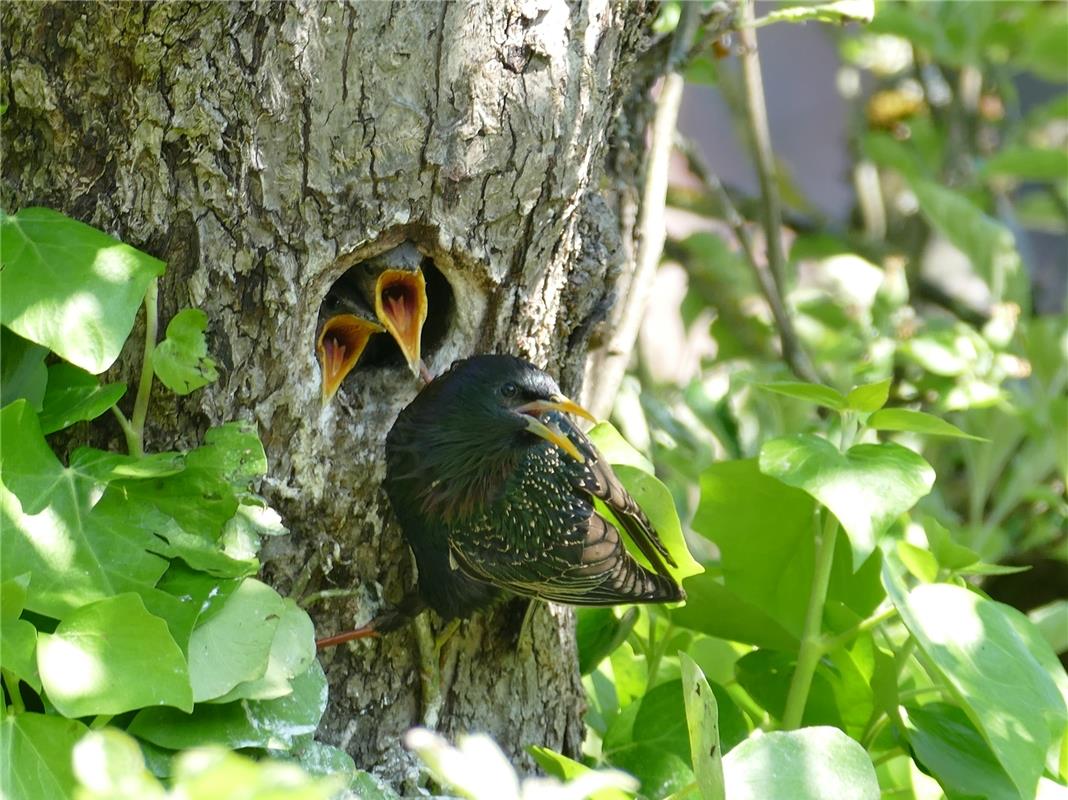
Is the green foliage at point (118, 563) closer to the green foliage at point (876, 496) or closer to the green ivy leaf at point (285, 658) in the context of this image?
the green ivy leaf at point (285, 658)

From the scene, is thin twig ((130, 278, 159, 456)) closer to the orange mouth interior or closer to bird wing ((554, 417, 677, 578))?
the orange mouth interior

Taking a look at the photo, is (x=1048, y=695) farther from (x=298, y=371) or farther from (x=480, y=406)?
(x=298, y=371)

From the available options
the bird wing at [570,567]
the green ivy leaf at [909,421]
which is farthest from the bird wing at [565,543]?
the green ivy leaf at [909,421]

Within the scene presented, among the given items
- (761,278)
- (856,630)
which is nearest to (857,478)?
(856,630)

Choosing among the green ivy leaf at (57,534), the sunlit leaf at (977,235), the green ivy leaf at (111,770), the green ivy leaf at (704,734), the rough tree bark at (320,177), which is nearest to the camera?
the green ivy leaf at (111,770)

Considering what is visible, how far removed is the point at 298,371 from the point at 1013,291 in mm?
2049

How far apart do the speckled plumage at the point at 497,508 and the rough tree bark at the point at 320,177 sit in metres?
0.07

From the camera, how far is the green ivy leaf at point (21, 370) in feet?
4.70

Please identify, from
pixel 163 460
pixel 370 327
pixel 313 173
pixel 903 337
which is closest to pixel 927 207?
pixel 903 337

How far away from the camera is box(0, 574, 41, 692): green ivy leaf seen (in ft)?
4.02

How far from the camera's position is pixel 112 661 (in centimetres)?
124

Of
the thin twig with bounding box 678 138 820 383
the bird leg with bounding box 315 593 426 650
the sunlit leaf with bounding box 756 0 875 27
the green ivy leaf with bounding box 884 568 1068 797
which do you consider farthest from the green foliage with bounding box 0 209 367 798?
the thin twig with bounding box 678 138 820 383

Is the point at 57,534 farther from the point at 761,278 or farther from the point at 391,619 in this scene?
the point at 761,278

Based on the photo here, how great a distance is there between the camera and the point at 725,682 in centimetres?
207
